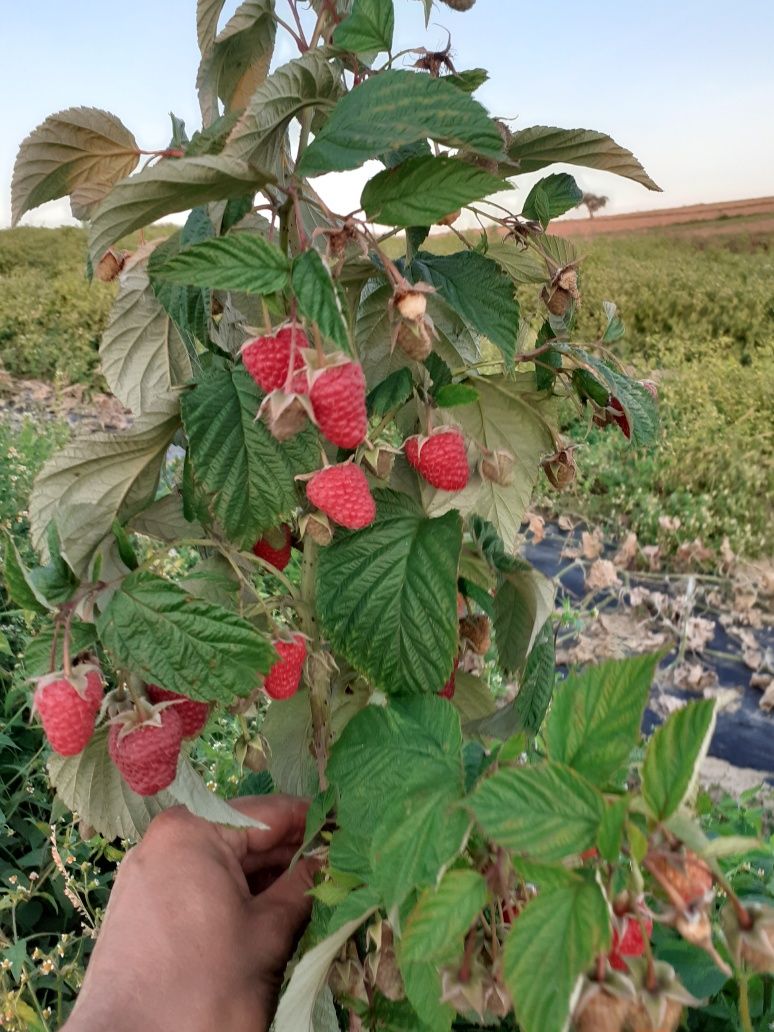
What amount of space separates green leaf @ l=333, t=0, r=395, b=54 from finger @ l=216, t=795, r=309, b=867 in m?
0.54

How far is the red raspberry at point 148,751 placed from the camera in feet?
1.71

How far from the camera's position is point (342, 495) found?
0.52m

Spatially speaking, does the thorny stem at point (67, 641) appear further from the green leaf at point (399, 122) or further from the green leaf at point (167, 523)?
the green leaf at point (399, 122)

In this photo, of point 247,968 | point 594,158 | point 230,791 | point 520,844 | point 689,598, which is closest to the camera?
point 520,844

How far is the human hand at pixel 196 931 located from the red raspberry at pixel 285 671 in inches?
7.6

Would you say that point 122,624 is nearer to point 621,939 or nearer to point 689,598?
point 621,939

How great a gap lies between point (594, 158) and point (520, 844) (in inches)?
17.0

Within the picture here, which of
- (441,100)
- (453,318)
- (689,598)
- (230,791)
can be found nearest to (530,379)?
(453,318)

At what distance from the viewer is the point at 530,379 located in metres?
0.66

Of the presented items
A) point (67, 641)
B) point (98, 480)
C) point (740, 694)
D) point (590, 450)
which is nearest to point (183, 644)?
point (67, 641)

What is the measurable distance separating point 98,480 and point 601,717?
1.22 ft

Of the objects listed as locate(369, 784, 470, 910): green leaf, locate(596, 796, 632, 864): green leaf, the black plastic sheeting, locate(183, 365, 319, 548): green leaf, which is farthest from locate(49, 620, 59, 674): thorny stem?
the black plastic sheeting

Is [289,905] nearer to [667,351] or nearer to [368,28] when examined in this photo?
[368,28]

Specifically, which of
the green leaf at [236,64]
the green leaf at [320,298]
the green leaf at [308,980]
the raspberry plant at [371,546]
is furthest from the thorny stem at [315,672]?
the green leaf at [236,64]
